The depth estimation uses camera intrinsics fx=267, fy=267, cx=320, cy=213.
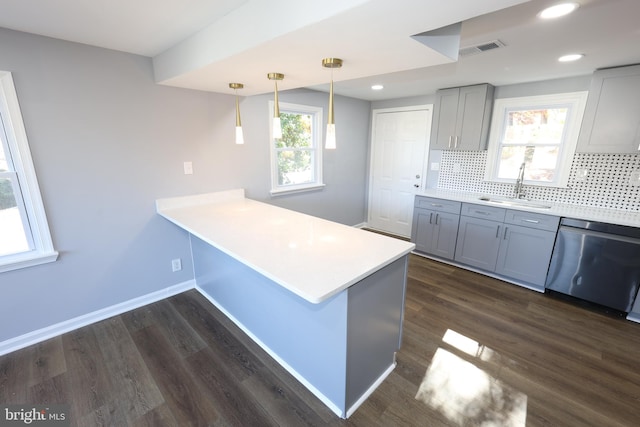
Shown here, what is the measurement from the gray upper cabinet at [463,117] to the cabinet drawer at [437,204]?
0.71 m

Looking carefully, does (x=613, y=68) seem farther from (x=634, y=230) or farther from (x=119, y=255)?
(x=119, y=255)

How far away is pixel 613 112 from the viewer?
242 centimetres

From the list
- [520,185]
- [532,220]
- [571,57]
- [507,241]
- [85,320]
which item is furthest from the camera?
[520,185]

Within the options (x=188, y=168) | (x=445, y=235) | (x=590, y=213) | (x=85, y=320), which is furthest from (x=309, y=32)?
(x=590, y=213)

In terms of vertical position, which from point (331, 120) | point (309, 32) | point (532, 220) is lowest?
point (532, 220)

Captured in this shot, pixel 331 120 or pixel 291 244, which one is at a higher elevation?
pixel 331 120

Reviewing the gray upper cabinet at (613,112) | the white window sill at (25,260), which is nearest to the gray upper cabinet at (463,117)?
the gray upper cabinet at (613,112)

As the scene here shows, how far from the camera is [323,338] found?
152cm

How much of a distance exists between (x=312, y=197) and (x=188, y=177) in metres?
1.76

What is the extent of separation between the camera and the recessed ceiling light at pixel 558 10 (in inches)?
51.9

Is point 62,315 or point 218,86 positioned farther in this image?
point 218,86

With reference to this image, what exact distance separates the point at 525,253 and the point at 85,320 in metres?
4.25

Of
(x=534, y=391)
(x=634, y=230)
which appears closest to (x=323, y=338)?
(x=534, y=391)

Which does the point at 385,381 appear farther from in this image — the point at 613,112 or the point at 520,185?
the point at 613,112
